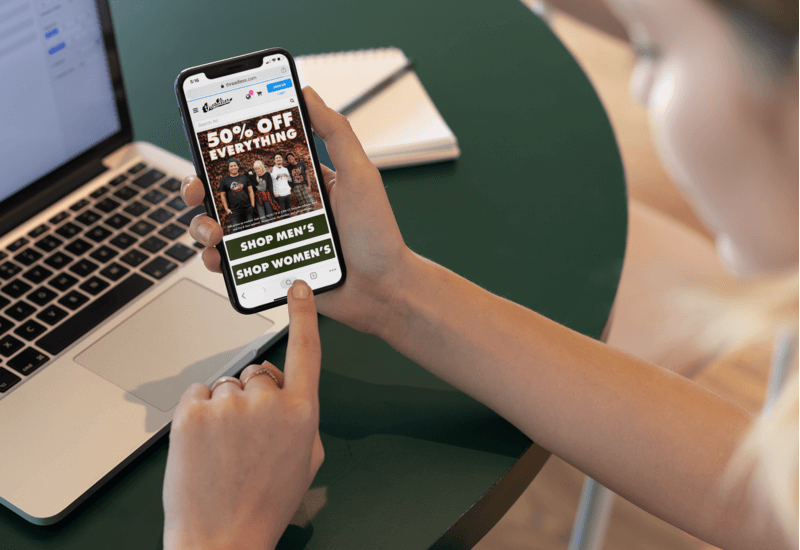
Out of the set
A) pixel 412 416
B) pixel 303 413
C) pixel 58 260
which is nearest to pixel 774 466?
pixel 412 416

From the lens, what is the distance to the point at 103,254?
77 cm

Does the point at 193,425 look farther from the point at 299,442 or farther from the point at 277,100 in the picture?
the point at 277,100

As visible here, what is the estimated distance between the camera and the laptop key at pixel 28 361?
26.0 inches

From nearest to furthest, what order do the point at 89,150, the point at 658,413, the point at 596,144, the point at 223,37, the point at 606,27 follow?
the point at 658,413, the point at 89,150, the point at 596,144, the point at 223,37, the point at 606,27

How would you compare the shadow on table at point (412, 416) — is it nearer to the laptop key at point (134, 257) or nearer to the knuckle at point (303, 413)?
the knuckle at point (303, 413)

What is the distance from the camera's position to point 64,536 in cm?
57

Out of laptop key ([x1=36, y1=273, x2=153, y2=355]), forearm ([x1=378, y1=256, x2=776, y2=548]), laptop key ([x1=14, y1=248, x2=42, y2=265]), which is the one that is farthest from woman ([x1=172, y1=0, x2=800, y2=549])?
laptop key ([x1=14, y1=248, x2=42, y2=265])

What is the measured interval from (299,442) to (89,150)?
0.49m

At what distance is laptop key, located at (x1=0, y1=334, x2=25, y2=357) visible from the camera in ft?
2.20

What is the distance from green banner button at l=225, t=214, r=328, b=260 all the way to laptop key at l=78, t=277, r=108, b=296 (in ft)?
0.55

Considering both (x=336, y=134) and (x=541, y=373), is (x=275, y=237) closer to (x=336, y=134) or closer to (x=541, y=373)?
(x=336, y=134)

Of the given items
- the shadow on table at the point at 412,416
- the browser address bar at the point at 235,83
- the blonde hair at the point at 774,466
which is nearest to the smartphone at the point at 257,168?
the browser address bar at the point at 235,83

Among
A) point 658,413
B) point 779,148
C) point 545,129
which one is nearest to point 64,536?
point 658,413

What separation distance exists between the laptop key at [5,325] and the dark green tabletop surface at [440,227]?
0.19 m
